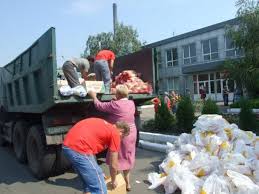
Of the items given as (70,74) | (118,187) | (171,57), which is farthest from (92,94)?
(171,57)

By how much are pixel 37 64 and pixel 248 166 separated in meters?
3.82

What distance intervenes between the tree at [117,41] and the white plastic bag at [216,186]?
40.5m

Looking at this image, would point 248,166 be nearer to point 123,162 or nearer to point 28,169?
point 123,162

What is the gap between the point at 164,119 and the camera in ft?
42.0

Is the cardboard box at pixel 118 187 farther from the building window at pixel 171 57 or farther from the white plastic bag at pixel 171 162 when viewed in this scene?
the building window at pixel 171 57

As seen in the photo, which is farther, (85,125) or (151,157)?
(151,157)

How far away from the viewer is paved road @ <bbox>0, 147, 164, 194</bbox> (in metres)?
6.67

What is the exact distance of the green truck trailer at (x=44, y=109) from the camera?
661cm

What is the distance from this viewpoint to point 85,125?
4.89 meters

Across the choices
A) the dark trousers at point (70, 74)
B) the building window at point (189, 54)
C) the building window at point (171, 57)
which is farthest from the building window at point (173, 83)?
the dark trousers at point (70, 74)

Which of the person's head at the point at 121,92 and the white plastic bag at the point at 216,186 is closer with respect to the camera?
the white plastic bag at the point at 216,186

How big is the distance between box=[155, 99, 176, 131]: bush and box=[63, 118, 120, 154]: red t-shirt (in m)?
A: 7.95

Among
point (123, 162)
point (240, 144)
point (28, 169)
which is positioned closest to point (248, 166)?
point (240, 144)

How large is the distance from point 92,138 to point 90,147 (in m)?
0.11
